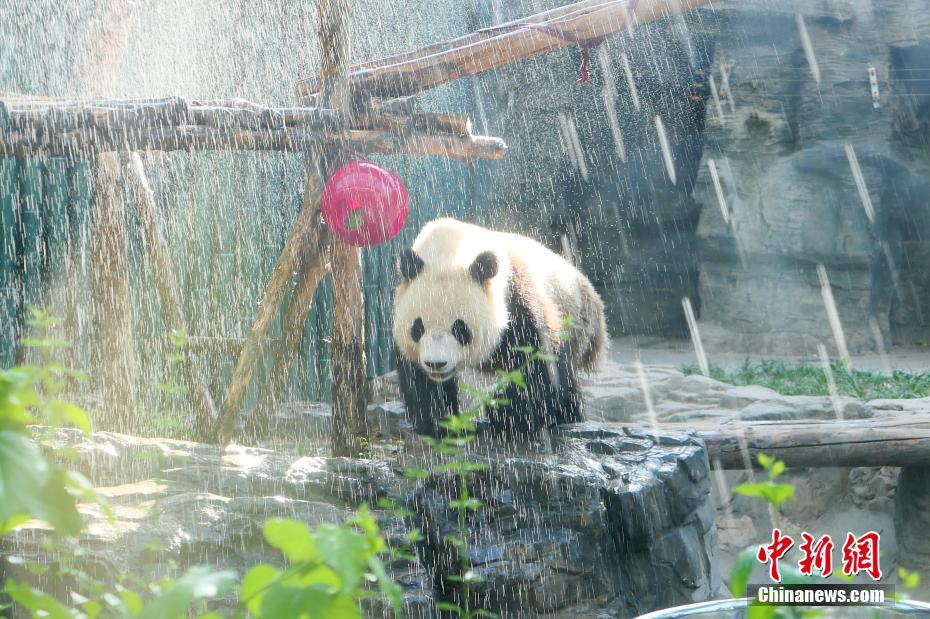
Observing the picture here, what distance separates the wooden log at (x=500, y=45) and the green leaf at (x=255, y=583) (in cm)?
434

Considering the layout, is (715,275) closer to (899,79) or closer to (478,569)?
(899,79)

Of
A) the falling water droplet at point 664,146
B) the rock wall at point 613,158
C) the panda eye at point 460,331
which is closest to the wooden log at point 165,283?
the panda eye at point 460,331

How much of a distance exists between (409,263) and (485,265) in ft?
1.30

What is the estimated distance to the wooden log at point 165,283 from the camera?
17.5 ft

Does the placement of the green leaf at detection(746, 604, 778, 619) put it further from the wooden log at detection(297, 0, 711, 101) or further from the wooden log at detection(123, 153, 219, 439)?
the wooden log at detection(123, 153, 219, 439)

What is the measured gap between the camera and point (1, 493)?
0.71 meters

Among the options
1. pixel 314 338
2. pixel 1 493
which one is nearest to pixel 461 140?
pixel 314 338

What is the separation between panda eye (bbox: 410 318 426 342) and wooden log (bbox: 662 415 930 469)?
72.8 inches

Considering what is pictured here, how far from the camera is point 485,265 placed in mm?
4105

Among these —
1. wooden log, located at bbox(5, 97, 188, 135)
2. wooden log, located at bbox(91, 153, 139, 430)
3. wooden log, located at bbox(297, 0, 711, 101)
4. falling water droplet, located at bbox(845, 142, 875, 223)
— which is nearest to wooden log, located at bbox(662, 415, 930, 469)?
wooden log, located at bbox(297, 0, 711, 101)

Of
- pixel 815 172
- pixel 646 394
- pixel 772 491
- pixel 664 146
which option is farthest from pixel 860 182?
pixel 772 491

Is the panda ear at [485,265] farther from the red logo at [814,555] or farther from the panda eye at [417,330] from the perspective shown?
the red logo at [814,555]

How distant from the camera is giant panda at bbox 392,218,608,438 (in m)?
4.11

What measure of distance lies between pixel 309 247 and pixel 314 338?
287cm
